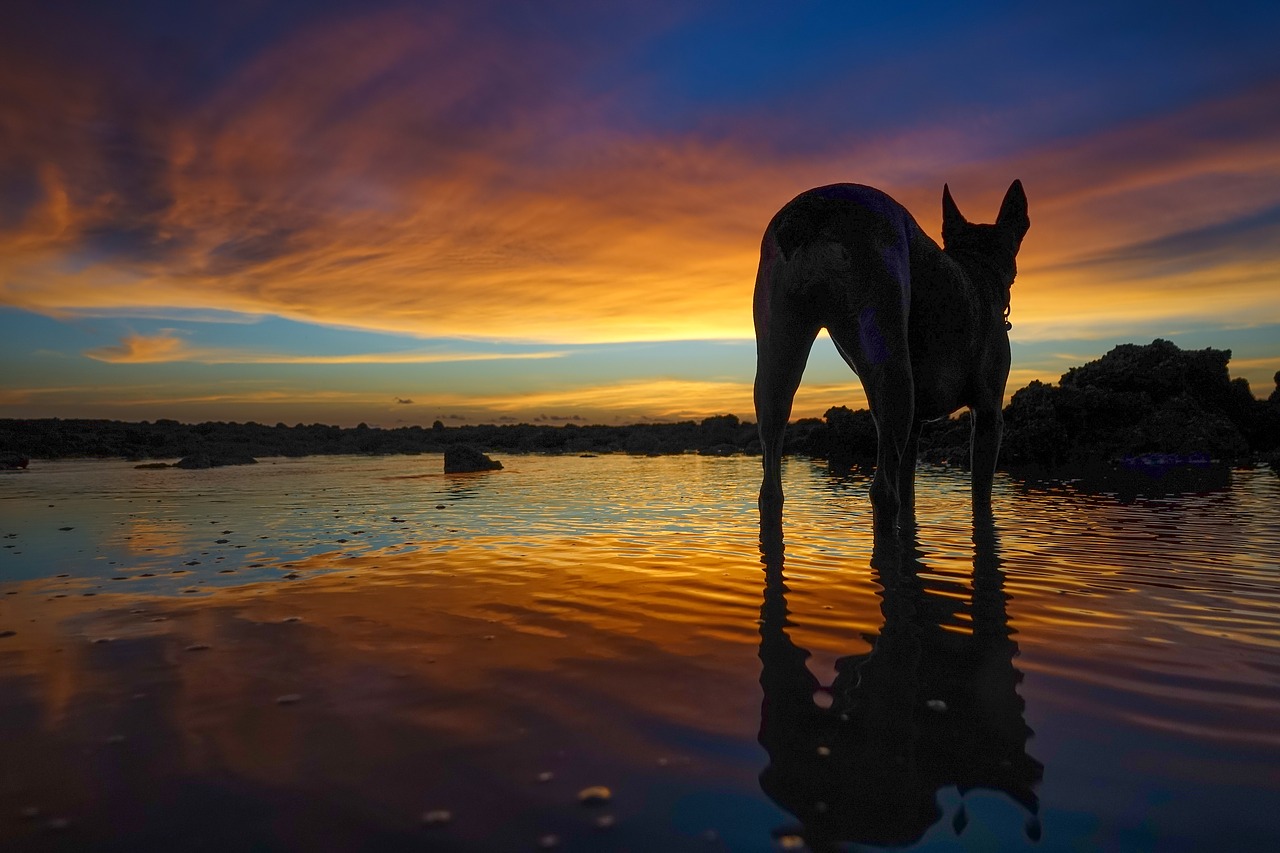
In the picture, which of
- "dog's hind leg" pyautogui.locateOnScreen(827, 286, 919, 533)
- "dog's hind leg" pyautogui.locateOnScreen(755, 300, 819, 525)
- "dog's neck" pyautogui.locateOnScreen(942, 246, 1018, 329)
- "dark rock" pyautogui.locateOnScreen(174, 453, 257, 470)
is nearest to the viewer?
"dog's hind leg" pyautogui.locateOnScreen(827, 286, 919, 533)

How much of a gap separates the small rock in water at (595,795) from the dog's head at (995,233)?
20.3 feet

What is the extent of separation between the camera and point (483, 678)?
2.24 meters

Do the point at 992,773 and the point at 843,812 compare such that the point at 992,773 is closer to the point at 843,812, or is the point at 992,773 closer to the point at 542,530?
the point at 843,812

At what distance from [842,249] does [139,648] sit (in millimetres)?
4321

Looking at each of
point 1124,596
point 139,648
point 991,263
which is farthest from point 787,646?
point 991,263

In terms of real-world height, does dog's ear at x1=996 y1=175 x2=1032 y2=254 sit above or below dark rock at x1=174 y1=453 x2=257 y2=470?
above

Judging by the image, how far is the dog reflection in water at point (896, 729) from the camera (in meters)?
1.45

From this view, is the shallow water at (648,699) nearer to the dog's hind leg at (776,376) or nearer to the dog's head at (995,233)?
the dog's hind leg at (776,376)

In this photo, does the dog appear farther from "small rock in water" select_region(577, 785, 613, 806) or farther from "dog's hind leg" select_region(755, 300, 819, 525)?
"small rock in water" select_region(577, 785, 613, 806)

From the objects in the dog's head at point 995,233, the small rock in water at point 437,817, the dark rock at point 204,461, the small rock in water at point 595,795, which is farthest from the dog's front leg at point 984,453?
the dark rock at point 204,461

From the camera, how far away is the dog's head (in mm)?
6441

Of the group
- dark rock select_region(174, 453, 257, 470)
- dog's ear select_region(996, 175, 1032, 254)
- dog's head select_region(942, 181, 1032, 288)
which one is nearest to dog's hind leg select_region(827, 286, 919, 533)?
dog's head select_region(942, 181, 1032, 288)

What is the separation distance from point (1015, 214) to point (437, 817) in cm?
713

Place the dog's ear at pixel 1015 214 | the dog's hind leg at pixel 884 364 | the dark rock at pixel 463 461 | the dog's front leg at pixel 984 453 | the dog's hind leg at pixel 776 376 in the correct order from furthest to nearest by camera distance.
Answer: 1. the dark rock at pixel 463 461
2. the dog's ear at pixel 1015 214
3. the dog's front leg at pixel 984 453
4. the dog's hind leg at pixel 776 376
5. the dog's hind leg at pixel 884 364
